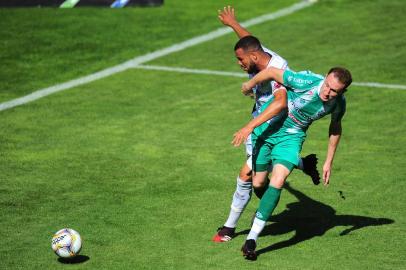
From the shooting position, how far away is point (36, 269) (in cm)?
1022

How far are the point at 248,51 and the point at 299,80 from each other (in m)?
0.68

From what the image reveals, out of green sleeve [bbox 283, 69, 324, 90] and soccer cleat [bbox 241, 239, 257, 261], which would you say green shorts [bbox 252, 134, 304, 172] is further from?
soccer cleat [bbox 241, 239, 257, 261]

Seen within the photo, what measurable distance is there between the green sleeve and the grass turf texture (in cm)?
197

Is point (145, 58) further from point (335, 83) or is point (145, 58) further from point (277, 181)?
point (335, 83)

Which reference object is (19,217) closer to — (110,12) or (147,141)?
(147,141)

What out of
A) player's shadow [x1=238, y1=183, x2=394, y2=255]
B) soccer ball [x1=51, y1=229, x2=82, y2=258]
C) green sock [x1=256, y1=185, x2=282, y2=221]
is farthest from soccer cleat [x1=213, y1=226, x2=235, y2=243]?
soccer ball [x1=51, y1=229, x2=82, y2=258]

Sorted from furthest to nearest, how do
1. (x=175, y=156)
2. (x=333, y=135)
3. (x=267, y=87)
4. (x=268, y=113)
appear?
(x=175, y=156) < (x=333, y=135) < (x=267, y=87) < (x=268, y=113)

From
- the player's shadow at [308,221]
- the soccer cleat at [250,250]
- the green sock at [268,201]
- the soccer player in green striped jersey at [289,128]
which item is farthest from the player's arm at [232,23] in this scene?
the soccer cleat at [250,250]

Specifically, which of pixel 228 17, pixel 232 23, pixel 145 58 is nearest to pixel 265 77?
pixel 232 23

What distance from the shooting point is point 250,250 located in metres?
10.5

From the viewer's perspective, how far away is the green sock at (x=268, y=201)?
10.5 m

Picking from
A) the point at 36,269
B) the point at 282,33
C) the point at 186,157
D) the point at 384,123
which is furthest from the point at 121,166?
the point at 282,33

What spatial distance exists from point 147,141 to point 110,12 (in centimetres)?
857

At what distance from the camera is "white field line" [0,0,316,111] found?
17.5 meters
